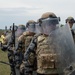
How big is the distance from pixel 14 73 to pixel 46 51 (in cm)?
639

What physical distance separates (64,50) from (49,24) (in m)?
1.43

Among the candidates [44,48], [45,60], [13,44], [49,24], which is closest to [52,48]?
[45,60]

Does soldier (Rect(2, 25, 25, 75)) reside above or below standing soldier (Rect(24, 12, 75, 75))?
below

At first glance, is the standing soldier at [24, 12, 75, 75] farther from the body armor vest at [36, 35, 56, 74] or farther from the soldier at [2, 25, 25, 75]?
the soldier at [2, 25, 25, 75]

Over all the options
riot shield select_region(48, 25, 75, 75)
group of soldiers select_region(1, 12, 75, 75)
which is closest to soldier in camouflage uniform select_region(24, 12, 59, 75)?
group of soldiers select_region(1, 12, 75, 75)

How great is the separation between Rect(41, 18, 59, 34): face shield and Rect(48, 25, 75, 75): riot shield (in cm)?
86

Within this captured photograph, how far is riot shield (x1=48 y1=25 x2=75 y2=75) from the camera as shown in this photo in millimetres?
4453

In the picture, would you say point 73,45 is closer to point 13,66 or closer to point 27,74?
point 27,74

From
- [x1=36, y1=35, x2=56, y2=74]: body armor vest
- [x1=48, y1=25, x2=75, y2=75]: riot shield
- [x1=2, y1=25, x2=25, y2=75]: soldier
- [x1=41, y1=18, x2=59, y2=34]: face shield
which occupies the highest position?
[x1=41, y1=18, x2=59, y2=34]: face shield

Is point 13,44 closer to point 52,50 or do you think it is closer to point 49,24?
point 49,24

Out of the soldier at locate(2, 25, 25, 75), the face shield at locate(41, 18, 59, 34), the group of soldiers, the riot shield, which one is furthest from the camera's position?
the soldier at locate(2, 25, 25, 75)

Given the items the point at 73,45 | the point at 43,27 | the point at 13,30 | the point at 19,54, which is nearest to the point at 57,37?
the point at 73,45

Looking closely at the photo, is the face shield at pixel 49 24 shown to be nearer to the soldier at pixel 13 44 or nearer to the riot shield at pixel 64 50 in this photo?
the riot shield at pixel 64 50

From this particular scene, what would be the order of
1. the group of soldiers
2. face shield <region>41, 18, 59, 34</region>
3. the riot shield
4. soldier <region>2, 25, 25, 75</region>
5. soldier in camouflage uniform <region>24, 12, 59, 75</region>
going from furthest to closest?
1. soldier <region>2, 25, 25, 75</region>
2. face shield <region>41, 18, 59, 34</region>
3. soldier in camouflage uniform <region>24, 12, 59, 75</region>
4. the group of soldiers
5. the riot shield
